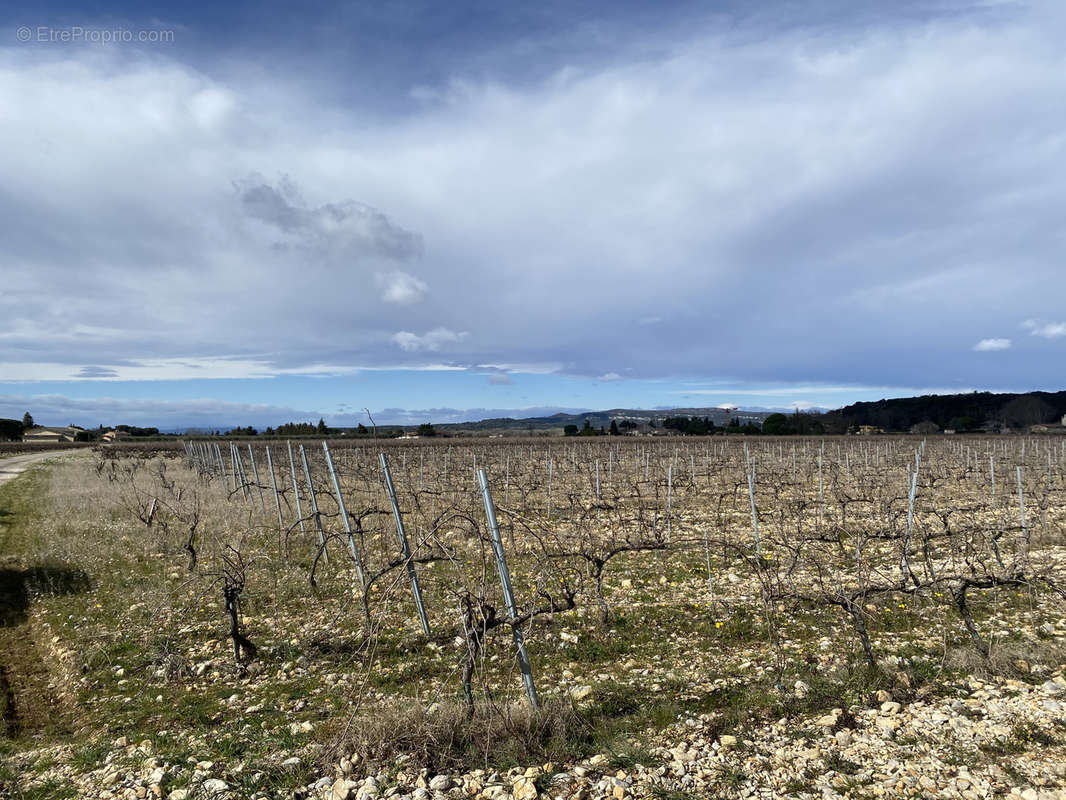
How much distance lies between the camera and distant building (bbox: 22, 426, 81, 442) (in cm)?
6875

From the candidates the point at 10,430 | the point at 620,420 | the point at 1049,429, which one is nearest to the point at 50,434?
the point at 10,430

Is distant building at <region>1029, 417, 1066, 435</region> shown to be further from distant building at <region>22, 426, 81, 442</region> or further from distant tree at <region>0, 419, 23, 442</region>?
distant tree at <region>0, 419, 23, 442</region>

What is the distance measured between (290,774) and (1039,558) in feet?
39.6

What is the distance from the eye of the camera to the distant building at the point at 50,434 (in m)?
68.8

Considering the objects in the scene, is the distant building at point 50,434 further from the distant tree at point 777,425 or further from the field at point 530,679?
the distant tree at point 777,425

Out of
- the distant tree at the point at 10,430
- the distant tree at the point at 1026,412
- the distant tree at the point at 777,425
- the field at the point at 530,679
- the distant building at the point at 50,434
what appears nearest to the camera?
the field at the point at 530,679

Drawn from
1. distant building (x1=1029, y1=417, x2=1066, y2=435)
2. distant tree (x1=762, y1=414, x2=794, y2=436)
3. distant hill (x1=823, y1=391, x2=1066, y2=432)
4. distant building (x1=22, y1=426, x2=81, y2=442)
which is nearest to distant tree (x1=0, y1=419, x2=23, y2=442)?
distant building (x1=22, y1=426, x2=81, y2=442)

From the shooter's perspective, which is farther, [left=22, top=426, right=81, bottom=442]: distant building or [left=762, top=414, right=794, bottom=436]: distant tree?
[left=762, top=414, right=794, bottom=436]: distant tree

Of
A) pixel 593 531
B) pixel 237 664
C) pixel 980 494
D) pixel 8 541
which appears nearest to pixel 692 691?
pixel 237 664

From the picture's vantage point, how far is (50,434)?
73688 millimetres

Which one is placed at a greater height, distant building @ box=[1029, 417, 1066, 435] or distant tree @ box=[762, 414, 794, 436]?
distant tree @ box=[762, 414, 794, 436]

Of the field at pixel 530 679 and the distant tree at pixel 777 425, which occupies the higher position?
the distant tree at pixel 777 425

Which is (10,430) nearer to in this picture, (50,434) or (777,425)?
(50,434)

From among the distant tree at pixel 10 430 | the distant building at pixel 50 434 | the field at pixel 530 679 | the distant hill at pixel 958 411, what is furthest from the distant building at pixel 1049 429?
the distant tree at pixel 10 430
